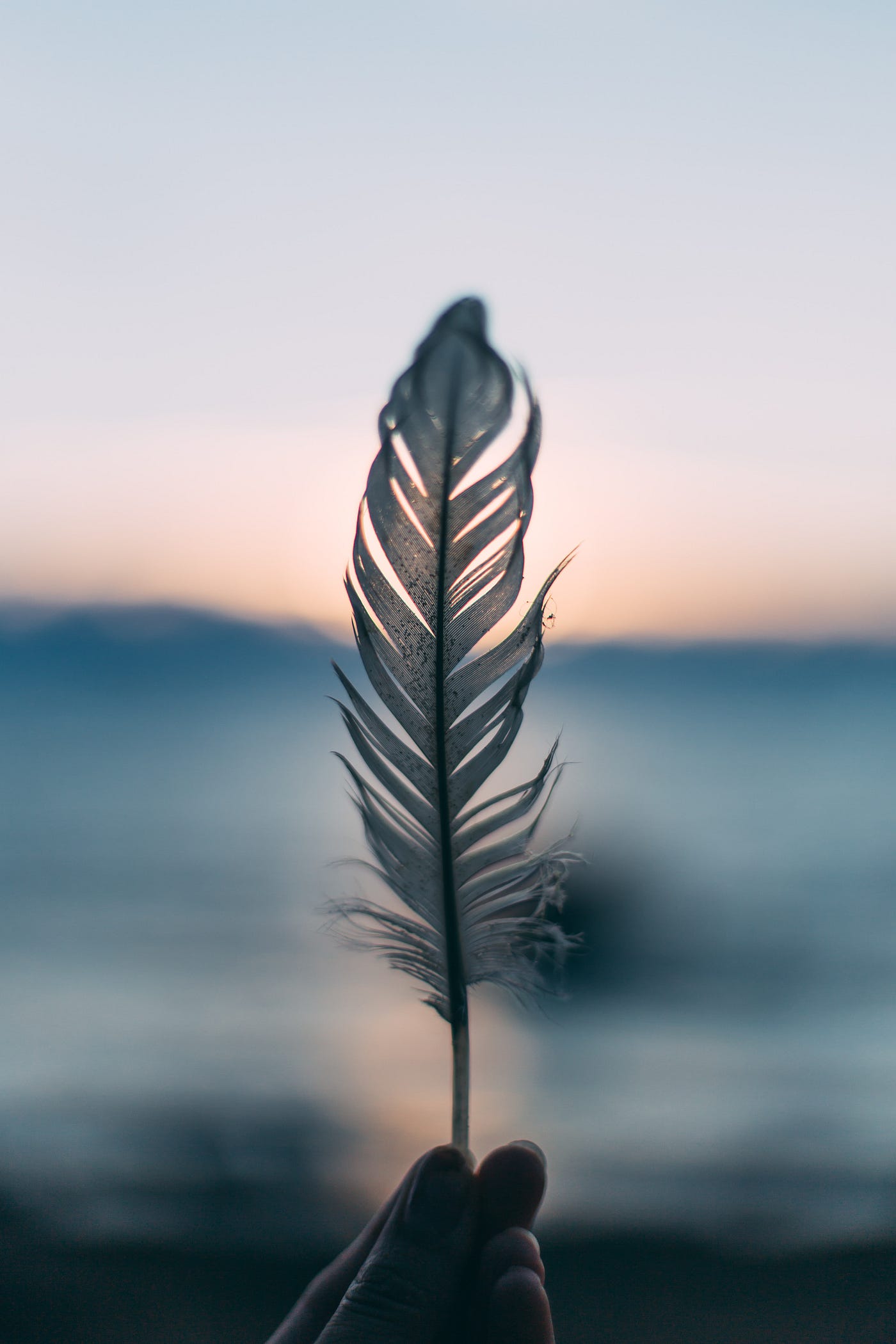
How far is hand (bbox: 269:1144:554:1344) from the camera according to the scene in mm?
1316

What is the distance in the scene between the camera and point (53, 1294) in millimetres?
3314

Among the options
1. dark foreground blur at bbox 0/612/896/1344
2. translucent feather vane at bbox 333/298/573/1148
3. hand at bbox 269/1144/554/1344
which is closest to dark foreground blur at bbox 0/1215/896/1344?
dark foreground blur at bbox 0/612/896/1344

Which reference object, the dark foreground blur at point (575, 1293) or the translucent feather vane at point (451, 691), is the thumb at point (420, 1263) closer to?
the translucent feather vane at point (451, 691)

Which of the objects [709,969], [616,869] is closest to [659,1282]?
[709,969]

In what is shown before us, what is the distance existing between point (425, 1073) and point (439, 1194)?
3514 mm

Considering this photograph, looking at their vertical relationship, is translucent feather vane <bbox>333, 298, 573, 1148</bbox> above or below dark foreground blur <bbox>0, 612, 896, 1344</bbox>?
above

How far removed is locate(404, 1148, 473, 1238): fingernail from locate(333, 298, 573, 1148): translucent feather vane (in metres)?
0.04

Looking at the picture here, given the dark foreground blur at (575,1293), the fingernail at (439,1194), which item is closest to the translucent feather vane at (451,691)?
the fingernail at (439,1194)

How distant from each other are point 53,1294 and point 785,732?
11906 millimetres

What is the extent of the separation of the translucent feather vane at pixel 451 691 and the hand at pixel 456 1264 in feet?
0.36

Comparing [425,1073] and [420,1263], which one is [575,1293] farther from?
[420,1263]

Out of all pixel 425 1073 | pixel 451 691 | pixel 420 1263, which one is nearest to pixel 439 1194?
pixel 420 1263

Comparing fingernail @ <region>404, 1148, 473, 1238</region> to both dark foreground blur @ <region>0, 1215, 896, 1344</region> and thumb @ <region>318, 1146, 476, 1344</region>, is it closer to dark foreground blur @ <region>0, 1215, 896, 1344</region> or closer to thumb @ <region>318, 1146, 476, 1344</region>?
thumb @ <region>318, 1146, 476, 1344</region>

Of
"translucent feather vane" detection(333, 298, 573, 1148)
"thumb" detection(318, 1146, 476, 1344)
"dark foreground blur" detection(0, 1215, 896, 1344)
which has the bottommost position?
"dark foreground blur" detection(0, 1215, 896, 1344)
